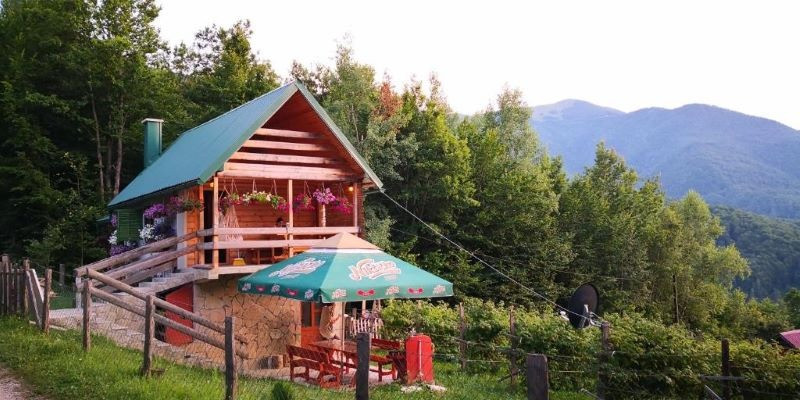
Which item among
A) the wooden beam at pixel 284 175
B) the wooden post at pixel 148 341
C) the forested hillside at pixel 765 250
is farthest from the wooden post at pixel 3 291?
the forested hillside at pixel 765 250

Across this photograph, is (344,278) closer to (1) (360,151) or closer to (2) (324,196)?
(2) (324,196)

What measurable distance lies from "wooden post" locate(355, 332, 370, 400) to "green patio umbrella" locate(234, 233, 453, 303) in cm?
395

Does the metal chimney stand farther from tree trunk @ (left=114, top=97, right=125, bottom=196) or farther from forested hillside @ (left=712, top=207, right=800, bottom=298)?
forested hillside @ (left=712, top=207, right=800, bottom=298)

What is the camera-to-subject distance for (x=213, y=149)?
1522 cm

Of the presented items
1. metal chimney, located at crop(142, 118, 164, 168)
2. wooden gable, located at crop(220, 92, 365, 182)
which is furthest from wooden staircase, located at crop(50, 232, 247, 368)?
metal chimney, located at crop(142, 118, 164, 168)

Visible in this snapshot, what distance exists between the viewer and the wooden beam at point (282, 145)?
50.1ft

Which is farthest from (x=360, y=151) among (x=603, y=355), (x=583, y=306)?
(x=603, y=355)

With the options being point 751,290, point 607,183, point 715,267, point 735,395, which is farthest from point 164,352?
point 751,290

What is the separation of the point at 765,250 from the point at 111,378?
8729 cm

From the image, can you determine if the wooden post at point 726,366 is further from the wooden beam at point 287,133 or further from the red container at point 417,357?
the wooden beam at point 287,133

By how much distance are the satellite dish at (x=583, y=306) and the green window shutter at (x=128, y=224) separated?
13770 mm

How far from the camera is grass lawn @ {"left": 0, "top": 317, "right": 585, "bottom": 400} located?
7.94 meters

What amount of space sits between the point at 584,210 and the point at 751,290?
52454 millimetres

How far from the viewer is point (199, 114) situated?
31625 millimetres
